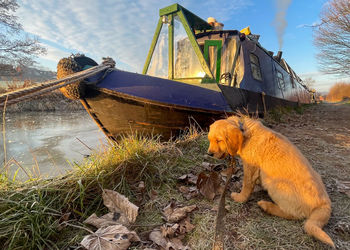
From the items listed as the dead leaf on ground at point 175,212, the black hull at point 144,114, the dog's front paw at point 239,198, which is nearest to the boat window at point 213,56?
the black hull at point 144,114

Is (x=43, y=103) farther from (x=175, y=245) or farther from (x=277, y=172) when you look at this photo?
(x=277, y=172)

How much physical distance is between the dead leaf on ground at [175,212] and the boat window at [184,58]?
3172 mm

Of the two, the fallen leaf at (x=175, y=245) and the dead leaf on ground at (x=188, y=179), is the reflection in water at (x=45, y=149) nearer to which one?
the dead leaf on ground at (x=188, y=179)

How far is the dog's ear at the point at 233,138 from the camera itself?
4.55 ft

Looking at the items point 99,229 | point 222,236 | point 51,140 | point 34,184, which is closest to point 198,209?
point 222,236

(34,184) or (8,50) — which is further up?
(8,50)

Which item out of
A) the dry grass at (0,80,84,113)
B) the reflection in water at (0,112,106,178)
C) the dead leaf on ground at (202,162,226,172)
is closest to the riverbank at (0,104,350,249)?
the dead leaf on ground at (202,162,226,172)

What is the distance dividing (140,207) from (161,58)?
13.2 ft

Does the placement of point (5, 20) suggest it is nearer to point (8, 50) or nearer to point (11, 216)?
point (8, 50)

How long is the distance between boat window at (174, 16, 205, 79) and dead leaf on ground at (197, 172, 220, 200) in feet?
9.31

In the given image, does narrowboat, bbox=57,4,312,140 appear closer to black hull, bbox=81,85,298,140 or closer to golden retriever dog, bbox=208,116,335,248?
black hull, bbox=81,85,298,140

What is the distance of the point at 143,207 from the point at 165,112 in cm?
195

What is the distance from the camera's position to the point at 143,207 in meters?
1.35

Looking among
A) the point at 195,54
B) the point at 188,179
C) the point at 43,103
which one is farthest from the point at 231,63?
the point at 43,103
